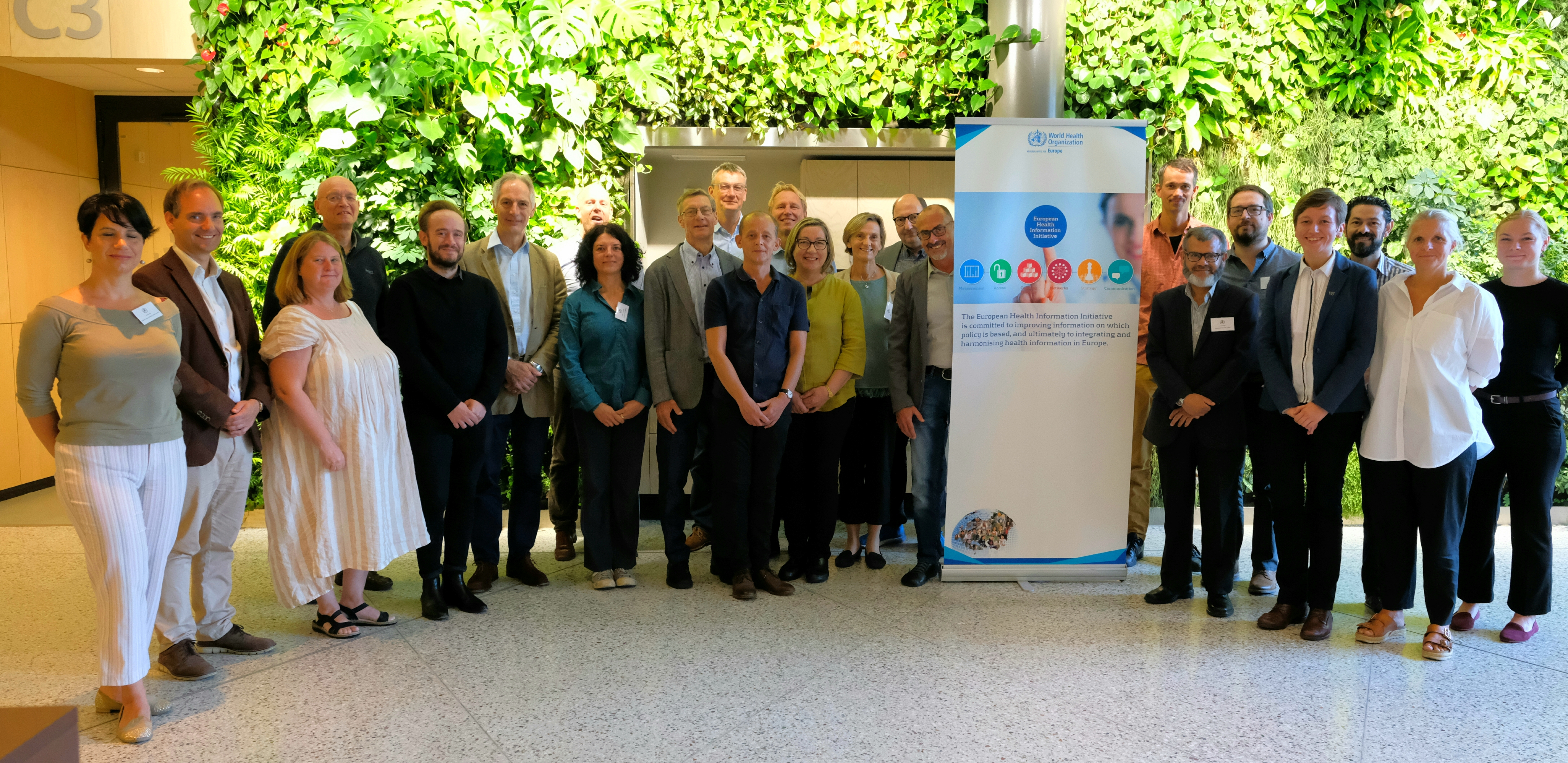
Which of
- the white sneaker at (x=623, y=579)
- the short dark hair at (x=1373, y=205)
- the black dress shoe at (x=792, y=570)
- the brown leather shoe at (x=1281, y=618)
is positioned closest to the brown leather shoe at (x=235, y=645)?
the white sneaker at (x=623, y=579)

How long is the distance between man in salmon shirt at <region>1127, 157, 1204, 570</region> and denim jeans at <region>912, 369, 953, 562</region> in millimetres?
843

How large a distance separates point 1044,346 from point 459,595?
2.46m

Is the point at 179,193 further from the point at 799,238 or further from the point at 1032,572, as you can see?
the point at 1032,572

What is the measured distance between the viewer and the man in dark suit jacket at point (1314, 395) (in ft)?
11.3

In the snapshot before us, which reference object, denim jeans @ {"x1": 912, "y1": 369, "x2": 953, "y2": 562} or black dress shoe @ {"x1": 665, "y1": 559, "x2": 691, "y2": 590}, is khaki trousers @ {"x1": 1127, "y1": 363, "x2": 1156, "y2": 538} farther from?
black dress shoe @ {"x1": 665, "y1": 559, "x2": 691, "y2": 590}

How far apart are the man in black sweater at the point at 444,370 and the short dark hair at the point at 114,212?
3.24ft

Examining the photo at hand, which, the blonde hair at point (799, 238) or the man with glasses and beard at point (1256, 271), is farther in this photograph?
the blonde hair at point (799, 238)

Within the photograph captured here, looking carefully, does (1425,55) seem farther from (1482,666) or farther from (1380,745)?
(1380,745)

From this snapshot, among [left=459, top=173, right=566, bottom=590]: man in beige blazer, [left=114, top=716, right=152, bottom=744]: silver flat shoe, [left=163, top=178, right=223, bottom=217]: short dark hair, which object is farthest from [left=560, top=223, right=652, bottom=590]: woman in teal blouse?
[left=114, top=716, right=152, bottom=744]: silver flat shoe

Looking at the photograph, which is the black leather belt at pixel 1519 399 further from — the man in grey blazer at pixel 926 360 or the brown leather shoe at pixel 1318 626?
the man in grey blazer at pixel 926 360

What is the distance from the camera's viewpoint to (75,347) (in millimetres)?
2586

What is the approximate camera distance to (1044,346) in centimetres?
400

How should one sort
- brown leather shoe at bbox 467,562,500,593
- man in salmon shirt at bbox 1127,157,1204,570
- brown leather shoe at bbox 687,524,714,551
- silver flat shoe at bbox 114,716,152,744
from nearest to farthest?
silver flat shoe at bbox 114,716,152,744
brown leather shoe at bbox 467,562,500,593
man in salmon shirt at bbox 1127,157,1204,570
brown leather shoe at bbox 687,524,714,551

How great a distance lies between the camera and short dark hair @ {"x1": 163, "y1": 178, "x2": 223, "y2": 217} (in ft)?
10.0
